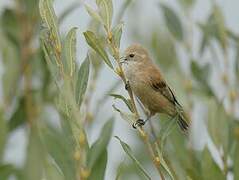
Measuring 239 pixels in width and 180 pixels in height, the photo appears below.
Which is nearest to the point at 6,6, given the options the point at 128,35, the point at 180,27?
the point at 128,35

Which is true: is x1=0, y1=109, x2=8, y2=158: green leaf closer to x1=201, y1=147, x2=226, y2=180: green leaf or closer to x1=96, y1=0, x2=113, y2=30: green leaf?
x1=201, y1=147, x2=226, y2=180: green leaf

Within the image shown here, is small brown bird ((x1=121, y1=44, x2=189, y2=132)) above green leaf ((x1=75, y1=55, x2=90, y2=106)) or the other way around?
above

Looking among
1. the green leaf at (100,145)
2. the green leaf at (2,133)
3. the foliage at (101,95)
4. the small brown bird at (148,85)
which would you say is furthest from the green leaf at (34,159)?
the small brown bird at (148,85)

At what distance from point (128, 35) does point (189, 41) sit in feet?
1.92

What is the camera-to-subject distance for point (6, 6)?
4.13 m

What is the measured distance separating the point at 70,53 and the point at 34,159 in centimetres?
110

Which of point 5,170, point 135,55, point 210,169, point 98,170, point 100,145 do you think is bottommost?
point 210,169

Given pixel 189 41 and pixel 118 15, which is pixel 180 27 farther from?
pixel 118 15

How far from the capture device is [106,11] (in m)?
2.34

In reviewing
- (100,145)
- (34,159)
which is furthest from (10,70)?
(100,145)

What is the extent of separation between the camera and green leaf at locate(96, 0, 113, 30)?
232 centimetres

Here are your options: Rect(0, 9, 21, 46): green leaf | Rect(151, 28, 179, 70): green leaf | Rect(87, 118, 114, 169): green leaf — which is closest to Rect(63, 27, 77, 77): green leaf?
Rect(87, 118, 114, 169): green leaf

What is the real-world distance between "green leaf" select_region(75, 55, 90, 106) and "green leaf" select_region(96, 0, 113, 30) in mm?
135

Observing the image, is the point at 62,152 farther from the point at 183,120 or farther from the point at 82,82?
the point at 183,120
